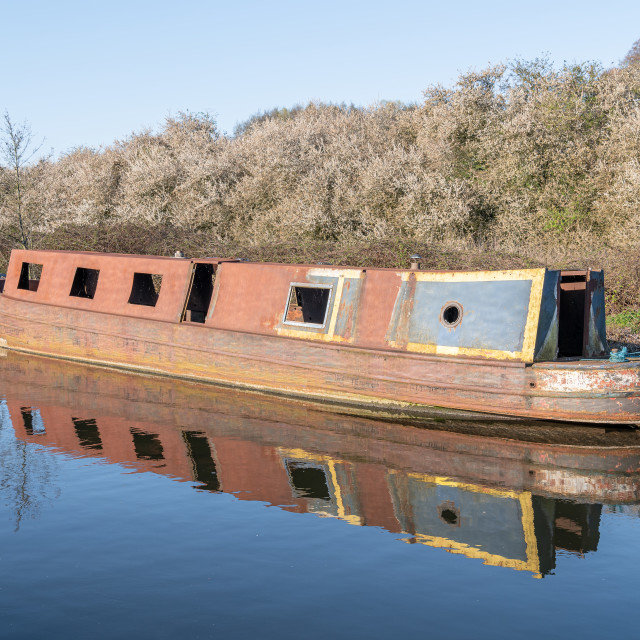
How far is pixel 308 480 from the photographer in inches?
290

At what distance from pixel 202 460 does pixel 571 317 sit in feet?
18.4

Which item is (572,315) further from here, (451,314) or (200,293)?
(200,293)

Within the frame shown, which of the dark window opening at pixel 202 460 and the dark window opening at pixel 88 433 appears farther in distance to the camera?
the dark window opening at pixel 88 433

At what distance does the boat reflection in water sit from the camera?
623cm

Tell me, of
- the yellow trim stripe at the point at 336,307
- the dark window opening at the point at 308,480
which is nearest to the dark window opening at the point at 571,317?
the yellow trim stripe at the point at 336,307

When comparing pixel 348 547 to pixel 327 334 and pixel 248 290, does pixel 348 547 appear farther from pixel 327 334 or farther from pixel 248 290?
pixel 248 290

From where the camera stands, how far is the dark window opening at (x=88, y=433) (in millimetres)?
8562

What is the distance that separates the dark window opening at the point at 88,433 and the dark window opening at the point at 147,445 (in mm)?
429

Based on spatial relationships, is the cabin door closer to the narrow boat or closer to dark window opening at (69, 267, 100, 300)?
the narrow boat

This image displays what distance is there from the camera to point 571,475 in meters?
7.60

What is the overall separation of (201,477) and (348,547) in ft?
7.31

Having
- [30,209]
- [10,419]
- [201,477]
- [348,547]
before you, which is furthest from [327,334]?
[30,209]

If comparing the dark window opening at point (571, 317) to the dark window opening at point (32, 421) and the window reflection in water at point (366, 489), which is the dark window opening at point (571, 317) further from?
the dark window opening at point (32, 421)

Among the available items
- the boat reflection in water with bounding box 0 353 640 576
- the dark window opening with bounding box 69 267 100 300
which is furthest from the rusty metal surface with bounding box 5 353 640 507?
the dark window opening with bounding box 69 267 100 300
